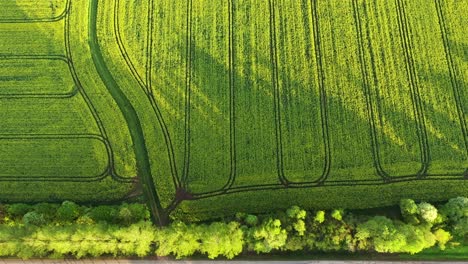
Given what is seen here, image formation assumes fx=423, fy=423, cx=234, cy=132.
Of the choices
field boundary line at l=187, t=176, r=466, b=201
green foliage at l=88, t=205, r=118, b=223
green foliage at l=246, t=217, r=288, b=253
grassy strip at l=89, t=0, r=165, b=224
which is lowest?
green foliage at l=246, t=217, r=288, b=253

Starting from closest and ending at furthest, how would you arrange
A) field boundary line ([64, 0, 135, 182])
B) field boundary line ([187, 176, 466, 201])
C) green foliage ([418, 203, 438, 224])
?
green foliage ([418, 203, 438, 224]) → field boundary line ([187, 176, 466, 201]) → field boundary line ([64, 0, 135, 182])

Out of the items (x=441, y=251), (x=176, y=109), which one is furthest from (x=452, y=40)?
(x=176, y=109)

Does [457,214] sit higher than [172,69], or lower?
lower

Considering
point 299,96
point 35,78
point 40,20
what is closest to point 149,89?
point 35,78

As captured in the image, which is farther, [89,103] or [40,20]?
[40,20]

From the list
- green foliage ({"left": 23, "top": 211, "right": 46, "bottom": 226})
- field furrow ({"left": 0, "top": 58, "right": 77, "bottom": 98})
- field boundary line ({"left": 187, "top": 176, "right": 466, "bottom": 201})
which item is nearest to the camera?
green foliage ({"left": 23, "top": 211, "right": 46, "bottom": 226})

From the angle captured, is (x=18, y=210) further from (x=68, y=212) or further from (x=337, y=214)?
(x=337, y=214)

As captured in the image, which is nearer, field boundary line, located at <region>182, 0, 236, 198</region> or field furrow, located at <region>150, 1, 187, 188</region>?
field boundary line, located at <region>182, 0, 236, 198</region>

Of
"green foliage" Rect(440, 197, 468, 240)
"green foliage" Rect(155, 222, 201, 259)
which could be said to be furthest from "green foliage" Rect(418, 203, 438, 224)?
"green foliage" Rect(155, 222, 201, 259)

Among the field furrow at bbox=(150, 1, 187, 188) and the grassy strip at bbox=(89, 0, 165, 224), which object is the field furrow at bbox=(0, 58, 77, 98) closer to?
the grassy strip at bbox=(89, 0, 165, 224)
